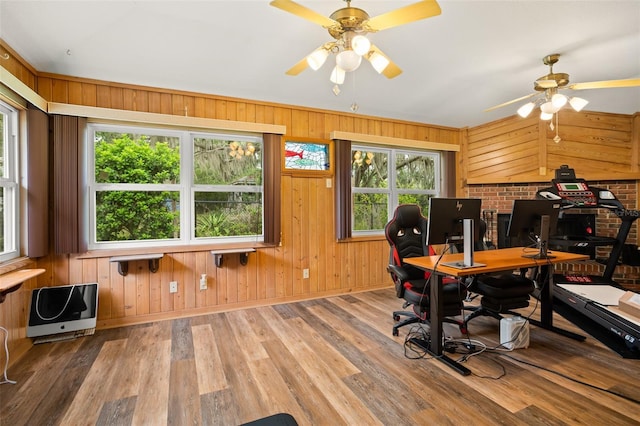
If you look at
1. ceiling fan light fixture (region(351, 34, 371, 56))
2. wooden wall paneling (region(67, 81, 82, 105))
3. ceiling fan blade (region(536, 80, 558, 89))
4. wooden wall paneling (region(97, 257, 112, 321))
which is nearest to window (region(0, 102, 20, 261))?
wooden wall paneling (region(67, 81, 82, 105))

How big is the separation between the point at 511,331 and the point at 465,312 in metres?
0.85

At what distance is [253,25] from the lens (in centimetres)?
227

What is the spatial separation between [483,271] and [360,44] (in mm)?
1734

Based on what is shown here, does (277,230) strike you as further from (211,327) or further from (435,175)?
(435,175)

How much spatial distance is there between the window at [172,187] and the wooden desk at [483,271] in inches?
87.1

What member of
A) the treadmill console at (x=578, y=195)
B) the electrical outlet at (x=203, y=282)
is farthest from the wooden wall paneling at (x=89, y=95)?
the treadmill console at (x=578, y=195)

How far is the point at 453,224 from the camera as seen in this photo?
2385mm

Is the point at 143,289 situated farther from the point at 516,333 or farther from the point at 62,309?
the point at 516,333

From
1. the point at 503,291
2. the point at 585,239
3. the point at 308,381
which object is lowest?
the point at 308,381

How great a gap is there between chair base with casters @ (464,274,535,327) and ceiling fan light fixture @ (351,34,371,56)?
227cm

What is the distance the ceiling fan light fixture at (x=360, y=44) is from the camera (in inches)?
65.9

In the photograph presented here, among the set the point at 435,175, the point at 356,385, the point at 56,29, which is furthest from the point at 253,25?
the point at 435,175

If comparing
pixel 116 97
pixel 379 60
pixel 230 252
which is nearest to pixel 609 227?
pixel 379 60

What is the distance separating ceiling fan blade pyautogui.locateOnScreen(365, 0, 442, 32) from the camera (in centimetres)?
154
